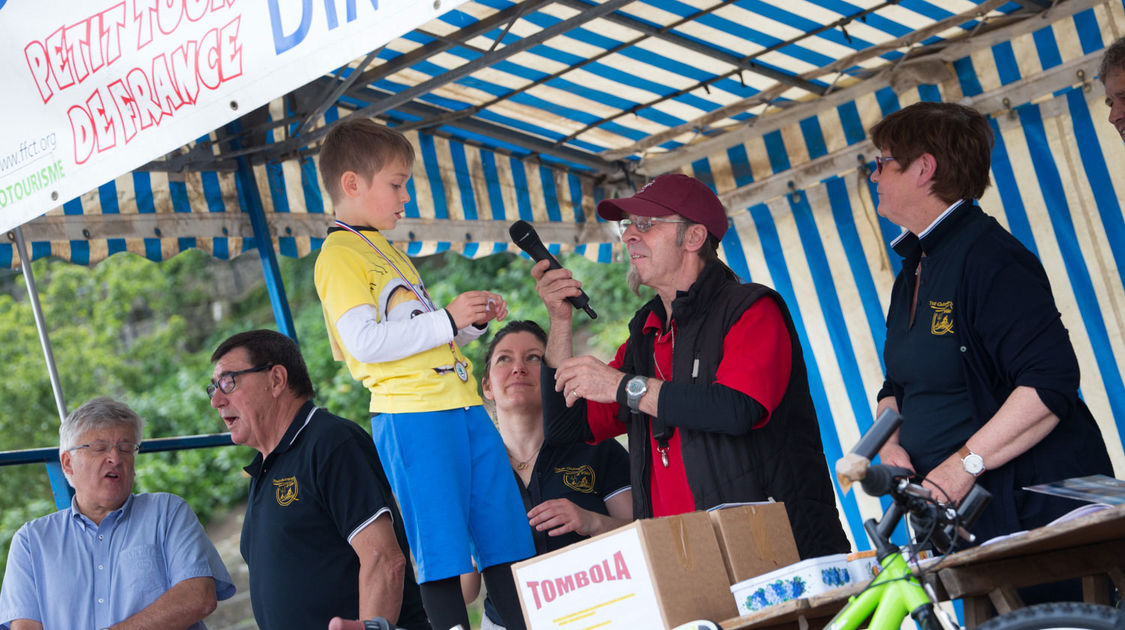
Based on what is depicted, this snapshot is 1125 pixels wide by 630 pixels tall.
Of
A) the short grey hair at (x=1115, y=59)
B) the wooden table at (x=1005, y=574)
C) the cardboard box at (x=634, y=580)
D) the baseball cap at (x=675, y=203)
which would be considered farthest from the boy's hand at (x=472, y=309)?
the short grey hair at (x=1115, y=59)

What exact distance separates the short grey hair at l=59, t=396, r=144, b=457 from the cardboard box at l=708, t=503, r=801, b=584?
7.49ft

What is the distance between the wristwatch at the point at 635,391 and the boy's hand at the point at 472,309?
0.44 meters

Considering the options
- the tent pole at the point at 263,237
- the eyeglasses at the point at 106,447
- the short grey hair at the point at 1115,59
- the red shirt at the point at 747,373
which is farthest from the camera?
the tent pole at the point at 263,237

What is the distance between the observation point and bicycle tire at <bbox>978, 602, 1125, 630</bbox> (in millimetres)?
1644

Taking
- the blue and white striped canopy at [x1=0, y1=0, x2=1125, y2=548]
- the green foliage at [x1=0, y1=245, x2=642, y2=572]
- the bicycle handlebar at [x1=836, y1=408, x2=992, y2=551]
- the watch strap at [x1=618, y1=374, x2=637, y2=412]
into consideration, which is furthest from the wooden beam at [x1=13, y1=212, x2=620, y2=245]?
the green foliage at [x1=0, y1=245, x2=642, y2=572]

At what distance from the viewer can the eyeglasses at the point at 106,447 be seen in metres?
3.69

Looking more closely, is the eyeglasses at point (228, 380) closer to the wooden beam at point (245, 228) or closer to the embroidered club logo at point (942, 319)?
the wooden beam at point (245, 228)

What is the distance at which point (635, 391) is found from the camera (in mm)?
2764

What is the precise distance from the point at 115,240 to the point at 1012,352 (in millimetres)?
3720

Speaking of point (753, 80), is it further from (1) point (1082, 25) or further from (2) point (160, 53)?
(2) point (160, 53)

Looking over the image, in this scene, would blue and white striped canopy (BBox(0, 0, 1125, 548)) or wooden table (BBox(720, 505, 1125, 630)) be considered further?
blue and white striped canopy (BBox(0, 0, 1125, 548))

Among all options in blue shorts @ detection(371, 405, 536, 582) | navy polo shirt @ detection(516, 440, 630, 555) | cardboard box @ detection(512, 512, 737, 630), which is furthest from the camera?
navy polo shirt @ detection(516, 440, 630, 555)

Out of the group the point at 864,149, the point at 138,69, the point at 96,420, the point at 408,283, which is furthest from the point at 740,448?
the point at 864,149

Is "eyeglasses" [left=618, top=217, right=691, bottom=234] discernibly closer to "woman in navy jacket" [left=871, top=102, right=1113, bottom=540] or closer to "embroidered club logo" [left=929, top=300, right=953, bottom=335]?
"woman in navy jacket" [left=871, top=102, right=1113, bottom=540]
